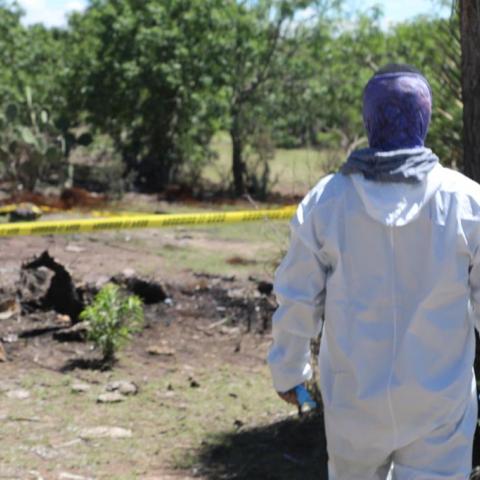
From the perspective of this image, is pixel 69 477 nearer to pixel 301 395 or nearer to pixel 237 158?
pixel 301 395

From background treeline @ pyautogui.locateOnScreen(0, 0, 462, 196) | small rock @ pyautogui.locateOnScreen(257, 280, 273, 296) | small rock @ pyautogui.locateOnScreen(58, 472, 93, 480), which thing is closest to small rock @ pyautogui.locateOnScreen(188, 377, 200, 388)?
small rock @ pyautogui.locateOnScreen(58, 472, 93, 480)

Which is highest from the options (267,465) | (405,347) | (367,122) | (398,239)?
(367,122)

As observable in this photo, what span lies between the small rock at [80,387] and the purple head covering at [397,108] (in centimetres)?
370

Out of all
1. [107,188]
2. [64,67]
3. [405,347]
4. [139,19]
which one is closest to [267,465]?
[405,347]

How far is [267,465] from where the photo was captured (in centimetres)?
551

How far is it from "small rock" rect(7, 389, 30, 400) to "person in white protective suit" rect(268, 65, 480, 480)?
3.39 meters

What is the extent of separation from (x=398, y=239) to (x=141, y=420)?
10.6 ft

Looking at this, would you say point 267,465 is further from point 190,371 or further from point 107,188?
point 107,188

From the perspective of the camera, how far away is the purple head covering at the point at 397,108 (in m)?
3.32

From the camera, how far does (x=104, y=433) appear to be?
19.4 ft

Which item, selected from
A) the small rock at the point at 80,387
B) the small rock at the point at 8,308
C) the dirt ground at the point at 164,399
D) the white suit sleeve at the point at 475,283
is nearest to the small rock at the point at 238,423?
the dirt ground at the point at 164,399

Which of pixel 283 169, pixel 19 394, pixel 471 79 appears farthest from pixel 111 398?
pixel 283 169

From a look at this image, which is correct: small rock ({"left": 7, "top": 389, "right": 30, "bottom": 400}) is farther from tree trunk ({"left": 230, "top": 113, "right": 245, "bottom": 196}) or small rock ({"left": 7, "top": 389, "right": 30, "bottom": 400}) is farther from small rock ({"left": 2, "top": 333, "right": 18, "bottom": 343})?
tree trunk ({"left": 230, "top": 113, "right": 245, "bottom": 196})

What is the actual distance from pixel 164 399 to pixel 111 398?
→ 305 mm
